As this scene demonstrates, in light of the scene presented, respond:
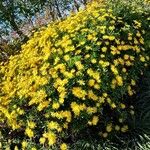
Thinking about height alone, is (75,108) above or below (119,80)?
above

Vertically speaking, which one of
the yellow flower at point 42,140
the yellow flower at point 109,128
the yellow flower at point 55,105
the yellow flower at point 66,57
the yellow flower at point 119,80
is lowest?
the yellow flower at point 109,128

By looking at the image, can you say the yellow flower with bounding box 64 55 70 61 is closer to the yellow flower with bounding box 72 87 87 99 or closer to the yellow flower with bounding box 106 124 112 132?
Answer: the yellow flower with bounding box 72 87 87 99

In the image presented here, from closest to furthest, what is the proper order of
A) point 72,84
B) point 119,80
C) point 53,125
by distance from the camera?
point 53,125 → point 72,84 → point 119,80

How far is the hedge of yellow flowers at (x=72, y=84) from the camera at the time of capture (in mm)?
5355

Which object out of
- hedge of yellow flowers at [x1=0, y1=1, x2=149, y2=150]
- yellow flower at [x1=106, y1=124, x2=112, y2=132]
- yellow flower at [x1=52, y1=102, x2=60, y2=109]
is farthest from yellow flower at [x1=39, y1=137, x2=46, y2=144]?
yellow flower at [x1=106, y1=124, x2=112, y2=132]

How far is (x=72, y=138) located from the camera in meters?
5.49

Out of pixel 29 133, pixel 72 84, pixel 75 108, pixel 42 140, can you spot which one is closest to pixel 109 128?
pixel 75 108

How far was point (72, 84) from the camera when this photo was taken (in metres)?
5.44

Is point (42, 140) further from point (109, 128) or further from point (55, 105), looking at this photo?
point (109, 128)

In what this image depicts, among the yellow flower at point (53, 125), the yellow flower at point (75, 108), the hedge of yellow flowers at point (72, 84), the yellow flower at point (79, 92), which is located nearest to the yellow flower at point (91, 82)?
the hedge of yellow flowers at point (72, 84)

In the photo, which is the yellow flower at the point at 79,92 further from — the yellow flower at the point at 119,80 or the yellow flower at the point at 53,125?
the yellow flower at the point at 119,80

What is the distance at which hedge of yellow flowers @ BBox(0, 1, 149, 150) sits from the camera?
17.6ft

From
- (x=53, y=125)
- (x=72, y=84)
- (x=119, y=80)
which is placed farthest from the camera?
(x=119, y=80)

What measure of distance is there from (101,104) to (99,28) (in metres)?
1.15
